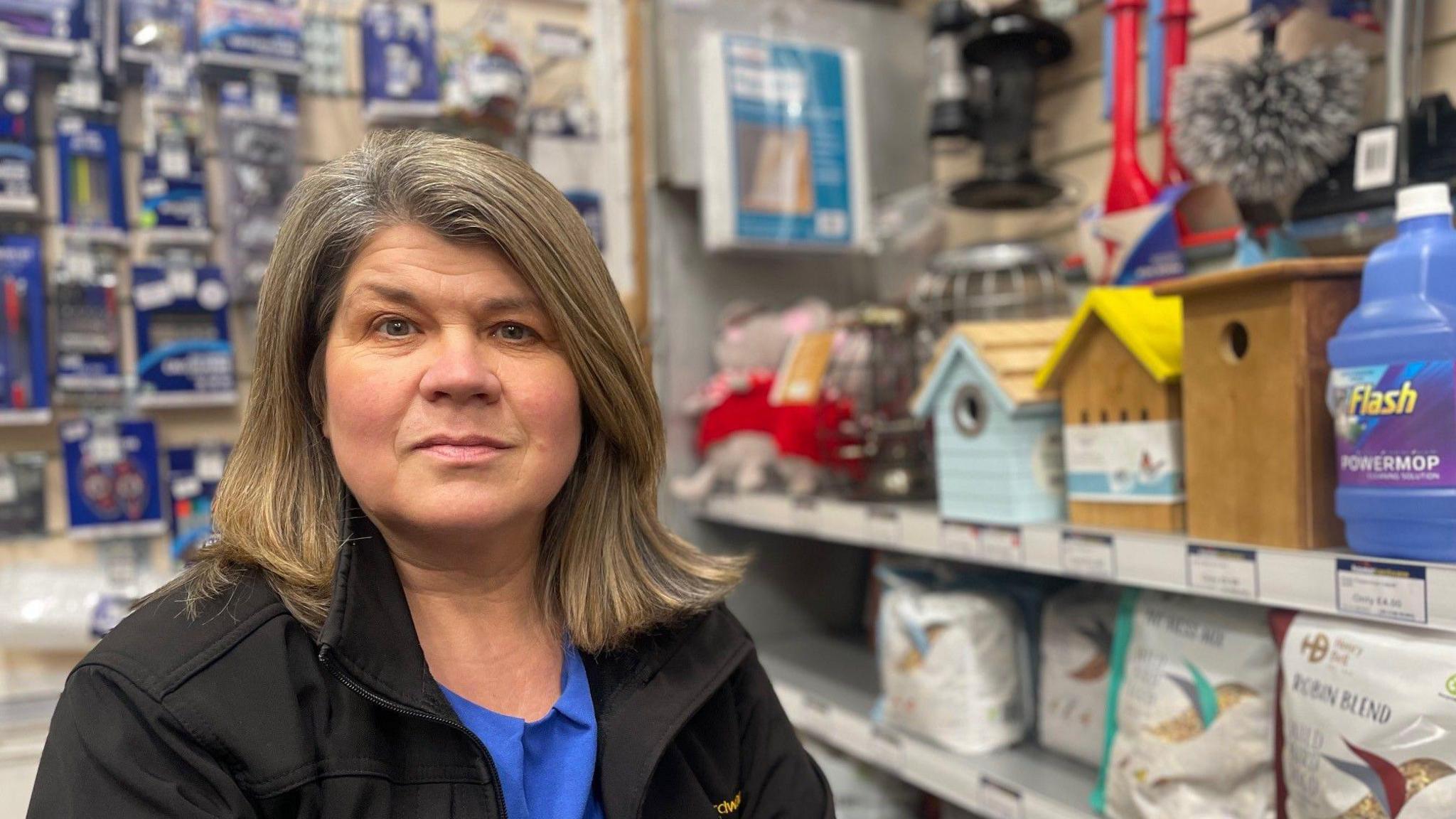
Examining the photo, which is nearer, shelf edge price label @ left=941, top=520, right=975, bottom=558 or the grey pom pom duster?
the grey pom pom duster

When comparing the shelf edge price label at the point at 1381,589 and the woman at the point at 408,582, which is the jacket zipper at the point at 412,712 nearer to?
the woman at the point at 408,582

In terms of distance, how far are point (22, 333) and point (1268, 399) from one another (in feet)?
7.84

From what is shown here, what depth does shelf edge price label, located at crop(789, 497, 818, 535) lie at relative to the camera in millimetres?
2195

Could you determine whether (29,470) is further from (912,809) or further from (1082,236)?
(1082,236)

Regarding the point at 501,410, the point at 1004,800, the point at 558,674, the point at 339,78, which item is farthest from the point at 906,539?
the point at 339,78

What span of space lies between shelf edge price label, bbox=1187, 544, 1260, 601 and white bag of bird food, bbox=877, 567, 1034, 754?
58 centimetres

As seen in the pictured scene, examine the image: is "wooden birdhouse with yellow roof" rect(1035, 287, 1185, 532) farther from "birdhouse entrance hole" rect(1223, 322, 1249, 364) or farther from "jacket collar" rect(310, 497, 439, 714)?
"jacket collar" rect(310, 497, 439, 714)

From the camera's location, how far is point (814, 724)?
221 centimetres

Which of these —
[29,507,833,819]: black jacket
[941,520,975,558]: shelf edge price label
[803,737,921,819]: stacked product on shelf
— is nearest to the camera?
[29,507,833,819]: black jacket

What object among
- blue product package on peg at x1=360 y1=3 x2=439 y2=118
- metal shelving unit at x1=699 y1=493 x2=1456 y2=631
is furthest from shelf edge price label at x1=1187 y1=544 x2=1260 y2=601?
blue product package on peg at x1=360 y1=3 x2=439 y2=118

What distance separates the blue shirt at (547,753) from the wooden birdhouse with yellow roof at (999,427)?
0.86 m

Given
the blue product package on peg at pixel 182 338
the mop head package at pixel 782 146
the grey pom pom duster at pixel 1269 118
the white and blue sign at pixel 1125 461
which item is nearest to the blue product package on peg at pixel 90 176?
the blue product package on peg at pixel 182 338

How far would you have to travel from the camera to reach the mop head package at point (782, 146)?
8.13ft

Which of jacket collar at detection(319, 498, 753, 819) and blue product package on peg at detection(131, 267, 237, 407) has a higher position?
blue product package on peg at detection(131, 267, 237, 407)
